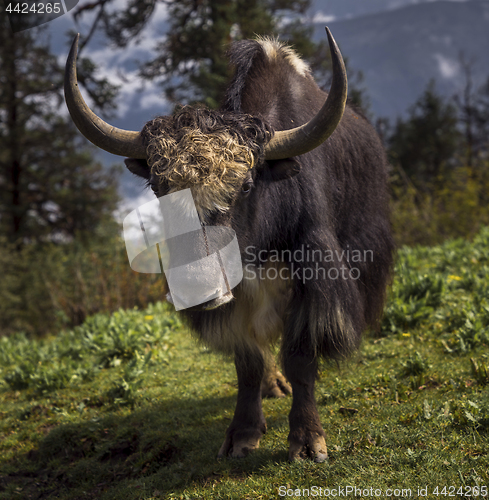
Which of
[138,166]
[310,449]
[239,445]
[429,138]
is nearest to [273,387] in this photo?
[239,445]

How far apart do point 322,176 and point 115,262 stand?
335 inches

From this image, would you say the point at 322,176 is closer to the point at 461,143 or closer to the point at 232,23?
the point at 232,23

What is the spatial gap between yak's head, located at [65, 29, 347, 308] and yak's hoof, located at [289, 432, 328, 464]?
1521 millimetres

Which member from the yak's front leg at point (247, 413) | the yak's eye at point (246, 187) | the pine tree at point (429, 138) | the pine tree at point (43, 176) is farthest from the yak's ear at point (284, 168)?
the pine tree at point (429, 138)

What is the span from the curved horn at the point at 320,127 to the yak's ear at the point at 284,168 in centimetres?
5

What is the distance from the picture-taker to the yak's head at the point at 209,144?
2484 mm

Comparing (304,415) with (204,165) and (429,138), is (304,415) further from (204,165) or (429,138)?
(429,138)

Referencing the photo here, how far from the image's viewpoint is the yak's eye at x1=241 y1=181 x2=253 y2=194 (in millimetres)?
2668

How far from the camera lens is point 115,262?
10.9m

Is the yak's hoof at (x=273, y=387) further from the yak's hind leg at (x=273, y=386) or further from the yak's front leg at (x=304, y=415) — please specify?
the yak's front leg at (x=304, y=415)

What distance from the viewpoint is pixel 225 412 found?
155 inches

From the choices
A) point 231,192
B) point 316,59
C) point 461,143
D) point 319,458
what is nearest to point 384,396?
point 319,458

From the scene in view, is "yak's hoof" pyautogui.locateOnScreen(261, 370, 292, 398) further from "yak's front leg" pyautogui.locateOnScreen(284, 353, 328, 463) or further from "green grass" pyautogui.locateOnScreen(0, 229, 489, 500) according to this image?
A: "yak's front leg" pyautogui.locateOnScreen(284, 353, 328, 463)

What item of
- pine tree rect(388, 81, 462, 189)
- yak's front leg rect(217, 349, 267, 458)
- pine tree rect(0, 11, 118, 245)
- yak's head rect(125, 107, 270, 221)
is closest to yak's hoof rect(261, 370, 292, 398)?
yak's front leg rect(217, 349, 267, 458)
